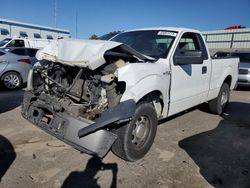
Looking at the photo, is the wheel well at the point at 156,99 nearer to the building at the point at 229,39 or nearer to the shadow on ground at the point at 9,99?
the shadow on ground at the point at 9,99

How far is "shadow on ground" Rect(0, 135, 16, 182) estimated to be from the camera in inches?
134

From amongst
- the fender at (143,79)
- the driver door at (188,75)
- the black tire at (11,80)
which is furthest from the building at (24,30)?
the fender at (143,79)

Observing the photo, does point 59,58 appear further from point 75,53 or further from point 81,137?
point 81,137

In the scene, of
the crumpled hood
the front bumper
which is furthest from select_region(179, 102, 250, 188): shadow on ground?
the crumpled hood

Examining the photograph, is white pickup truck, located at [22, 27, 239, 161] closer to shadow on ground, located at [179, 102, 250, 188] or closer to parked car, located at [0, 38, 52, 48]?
shadow on ground, located at [179, 102, 250, 188]

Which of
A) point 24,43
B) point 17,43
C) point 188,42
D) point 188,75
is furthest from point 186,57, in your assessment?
point 17,43

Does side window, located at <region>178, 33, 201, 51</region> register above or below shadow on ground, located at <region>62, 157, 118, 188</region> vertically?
above

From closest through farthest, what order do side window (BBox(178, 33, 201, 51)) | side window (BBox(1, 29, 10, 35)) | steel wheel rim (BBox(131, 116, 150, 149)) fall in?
steel wheel rim (BBox(131, 116, 150, 149)), side window (BBox(178, 33, 201, 51)), side window (BBox(1, 29, 10, 35))

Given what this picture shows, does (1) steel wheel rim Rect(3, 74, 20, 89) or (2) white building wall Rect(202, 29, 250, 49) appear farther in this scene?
(2) white building wall Rect(202, 29, 250, 49)

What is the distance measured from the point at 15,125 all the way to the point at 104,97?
8.15ft

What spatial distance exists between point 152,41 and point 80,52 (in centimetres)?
156

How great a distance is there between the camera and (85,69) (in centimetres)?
373

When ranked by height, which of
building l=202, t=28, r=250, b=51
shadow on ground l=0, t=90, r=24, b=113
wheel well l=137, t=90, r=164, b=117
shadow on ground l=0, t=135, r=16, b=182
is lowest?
shadow on ground l=0, t=135, r=16, b=182

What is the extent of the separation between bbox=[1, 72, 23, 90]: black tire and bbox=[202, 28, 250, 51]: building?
1742 centimetres
